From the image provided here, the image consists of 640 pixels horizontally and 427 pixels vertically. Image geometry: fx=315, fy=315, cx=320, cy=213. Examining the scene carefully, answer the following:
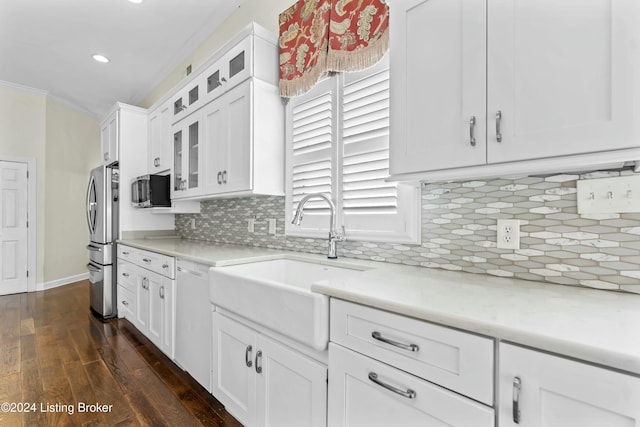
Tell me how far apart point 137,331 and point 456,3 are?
11.4 ft

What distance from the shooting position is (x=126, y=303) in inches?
125

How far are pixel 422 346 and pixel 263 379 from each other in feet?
2.79

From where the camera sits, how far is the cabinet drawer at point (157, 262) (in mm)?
2253

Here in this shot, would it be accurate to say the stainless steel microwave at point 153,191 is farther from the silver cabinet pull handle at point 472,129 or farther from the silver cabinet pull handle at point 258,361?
the silver cabinet pull handle at point 472,129

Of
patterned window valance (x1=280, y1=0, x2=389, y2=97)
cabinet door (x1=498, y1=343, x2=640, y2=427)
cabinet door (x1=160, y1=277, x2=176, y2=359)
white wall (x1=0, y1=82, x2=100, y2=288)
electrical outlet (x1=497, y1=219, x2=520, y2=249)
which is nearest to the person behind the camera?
cabinet door (x1=498, y1=343, x2=640, y2=427)

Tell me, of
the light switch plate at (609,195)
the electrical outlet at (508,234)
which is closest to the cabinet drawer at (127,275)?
the electrical outlet at (508,234)

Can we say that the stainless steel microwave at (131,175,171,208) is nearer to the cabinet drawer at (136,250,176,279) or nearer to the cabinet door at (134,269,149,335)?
the cabinet drawer at (136,250,176,279)

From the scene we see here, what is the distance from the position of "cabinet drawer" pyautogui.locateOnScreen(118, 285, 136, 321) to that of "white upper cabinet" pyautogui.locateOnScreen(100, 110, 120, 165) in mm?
1491

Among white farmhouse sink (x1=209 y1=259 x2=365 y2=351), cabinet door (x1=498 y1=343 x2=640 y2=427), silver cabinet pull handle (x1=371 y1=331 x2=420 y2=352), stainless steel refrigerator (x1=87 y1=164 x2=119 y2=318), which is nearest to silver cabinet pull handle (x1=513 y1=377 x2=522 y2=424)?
cabinet door (x1=498 y1=343 x2=640 y2=427)

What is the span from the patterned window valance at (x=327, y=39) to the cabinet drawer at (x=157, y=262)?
1452mm

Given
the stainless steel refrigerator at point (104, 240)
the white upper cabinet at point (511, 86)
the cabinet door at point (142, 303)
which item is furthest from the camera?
the stainless steel refrigerator at point (104, 240)

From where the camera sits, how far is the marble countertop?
630mm

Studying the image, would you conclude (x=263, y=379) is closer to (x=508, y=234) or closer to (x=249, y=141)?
(x=508, y=234)

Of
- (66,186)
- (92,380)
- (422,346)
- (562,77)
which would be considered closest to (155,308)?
(92,380)
